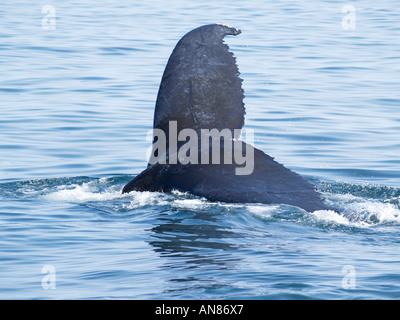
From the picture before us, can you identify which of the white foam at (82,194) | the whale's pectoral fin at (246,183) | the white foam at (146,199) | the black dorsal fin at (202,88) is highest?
the black dorsal fin at (202,88)

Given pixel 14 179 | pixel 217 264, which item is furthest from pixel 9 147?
pixel 217 264

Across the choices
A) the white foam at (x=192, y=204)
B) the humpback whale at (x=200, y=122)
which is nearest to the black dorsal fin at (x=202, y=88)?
the humpback whale at (x=200, y=122)

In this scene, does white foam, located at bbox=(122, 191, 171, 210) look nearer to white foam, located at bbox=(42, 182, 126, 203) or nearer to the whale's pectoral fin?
the whale's pectoral fin

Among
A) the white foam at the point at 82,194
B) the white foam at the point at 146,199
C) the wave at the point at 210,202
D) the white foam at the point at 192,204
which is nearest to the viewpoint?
the wave at the point at 210,202

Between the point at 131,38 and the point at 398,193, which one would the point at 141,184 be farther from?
the point at 131,38

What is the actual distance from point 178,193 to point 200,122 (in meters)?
0.78

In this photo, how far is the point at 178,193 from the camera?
26.8ft

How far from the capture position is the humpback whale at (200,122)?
7.97 m

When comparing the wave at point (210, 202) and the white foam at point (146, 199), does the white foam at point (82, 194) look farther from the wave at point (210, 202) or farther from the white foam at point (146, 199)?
the white foam at point (146, 199)

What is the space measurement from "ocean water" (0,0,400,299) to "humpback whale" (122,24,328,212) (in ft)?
0.69

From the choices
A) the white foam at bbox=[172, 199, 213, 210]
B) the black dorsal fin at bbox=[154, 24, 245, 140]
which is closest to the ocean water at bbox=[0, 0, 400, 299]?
the white foam at bbox=[172, 199, 213, 210]

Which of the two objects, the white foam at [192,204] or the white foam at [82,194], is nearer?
the white foam at [192,204]

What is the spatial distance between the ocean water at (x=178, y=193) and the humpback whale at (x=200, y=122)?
8.2 inches
